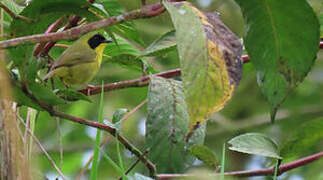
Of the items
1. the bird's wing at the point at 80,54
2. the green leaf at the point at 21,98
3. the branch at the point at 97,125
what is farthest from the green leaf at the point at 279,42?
the bird's wing at the point at 80,54

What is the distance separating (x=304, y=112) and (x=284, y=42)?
109 inches

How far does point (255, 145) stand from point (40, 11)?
533mm

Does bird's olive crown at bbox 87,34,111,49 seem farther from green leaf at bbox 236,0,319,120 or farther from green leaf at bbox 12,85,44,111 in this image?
green leaf at bbox 236,0,319,120

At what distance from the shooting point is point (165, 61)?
3.93 meters

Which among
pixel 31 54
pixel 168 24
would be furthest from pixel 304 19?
→ pixel 168 24

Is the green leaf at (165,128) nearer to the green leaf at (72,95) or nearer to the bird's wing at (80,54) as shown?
the green leaf at (72,95)

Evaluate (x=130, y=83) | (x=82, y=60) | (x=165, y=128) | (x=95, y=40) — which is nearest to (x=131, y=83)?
(x=130, y=83)

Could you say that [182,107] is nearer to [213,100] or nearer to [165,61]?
[213,100]

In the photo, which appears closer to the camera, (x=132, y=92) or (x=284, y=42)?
(x=284, y=42)

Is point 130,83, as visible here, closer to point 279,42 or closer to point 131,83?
point 131,83

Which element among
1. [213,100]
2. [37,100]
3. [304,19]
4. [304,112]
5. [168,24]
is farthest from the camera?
[304,112]

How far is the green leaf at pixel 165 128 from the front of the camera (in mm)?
1271

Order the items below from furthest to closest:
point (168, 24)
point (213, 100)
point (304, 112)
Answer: point (304, 112) → point (168, 24) → point (213, 100)

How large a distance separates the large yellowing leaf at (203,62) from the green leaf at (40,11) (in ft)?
0.77
